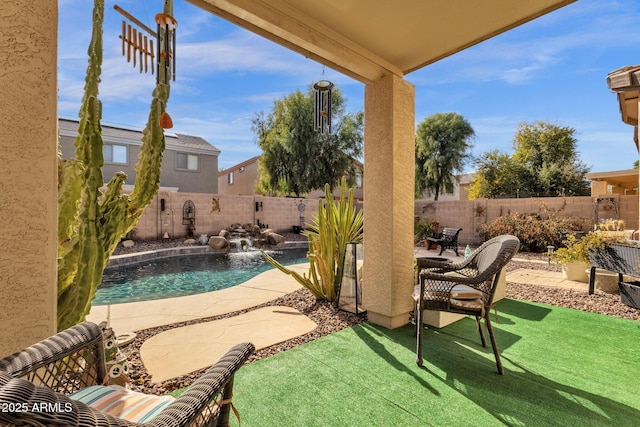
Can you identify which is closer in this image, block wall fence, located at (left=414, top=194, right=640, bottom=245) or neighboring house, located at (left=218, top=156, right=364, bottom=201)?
block wall fence, located at (left=414, top=194, right=640, bottom=245)

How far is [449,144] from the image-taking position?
17969 millimetres

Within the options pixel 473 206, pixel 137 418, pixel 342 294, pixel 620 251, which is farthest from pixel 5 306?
pixel 473 206

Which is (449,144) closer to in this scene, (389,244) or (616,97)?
(616,97)

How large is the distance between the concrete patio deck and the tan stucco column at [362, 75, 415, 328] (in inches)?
34.2

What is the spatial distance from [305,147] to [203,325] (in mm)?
13906

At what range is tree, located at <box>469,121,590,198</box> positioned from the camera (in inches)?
609

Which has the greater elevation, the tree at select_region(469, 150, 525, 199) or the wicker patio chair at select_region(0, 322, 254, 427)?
the tree at select_region(469, 150, 525, 199)

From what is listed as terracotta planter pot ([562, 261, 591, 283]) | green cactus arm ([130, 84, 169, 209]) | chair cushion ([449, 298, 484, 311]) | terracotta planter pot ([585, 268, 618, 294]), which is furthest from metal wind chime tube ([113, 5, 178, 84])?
terracotta planter pot ([562, 261, 591, 283])

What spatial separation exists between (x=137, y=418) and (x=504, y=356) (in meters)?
2.73

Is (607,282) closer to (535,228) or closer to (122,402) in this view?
(535,228)

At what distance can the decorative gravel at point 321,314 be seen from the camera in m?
2.13

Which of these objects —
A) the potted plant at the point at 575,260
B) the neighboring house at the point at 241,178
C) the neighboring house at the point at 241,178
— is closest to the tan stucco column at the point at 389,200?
the potted plant at the point at 575,260

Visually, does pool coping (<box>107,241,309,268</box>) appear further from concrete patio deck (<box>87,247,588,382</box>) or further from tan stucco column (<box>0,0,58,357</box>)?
tan stucco column (<box>0,0,58,357</box>)

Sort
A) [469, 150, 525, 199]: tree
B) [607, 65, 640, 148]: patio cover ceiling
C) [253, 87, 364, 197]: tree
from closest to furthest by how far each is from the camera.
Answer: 1. [607, 65, 640, 148]: patio cover ceiling
2. [253, 87, 364, 197]: tree
3. [469, 150, 525, 199]: tree
